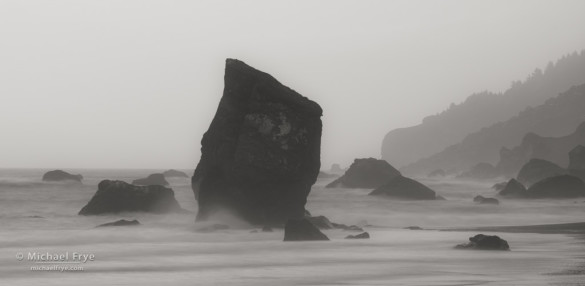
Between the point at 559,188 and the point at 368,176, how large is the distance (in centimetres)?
2871

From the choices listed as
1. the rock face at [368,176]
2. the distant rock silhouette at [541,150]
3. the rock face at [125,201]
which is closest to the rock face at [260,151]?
the rock face at [125,201]

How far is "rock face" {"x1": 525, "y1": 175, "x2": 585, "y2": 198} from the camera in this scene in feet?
218

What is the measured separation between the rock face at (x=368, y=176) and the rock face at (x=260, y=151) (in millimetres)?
52966

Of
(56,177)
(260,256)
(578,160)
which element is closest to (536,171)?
(578,160)

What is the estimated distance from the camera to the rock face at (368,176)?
9219 centimetres

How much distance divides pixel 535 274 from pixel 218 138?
22131 millimetres

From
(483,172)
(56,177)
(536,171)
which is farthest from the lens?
(483,172)

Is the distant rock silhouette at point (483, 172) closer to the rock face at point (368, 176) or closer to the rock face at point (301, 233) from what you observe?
the rock face at point (368, 176)

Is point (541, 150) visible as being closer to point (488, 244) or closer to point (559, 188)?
point (559, 188)

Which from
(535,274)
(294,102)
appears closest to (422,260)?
(535,274)

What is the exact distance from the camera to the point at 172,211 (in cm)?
4516

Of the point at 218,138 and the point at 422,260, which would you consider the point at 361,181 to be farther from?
the point at 422,260

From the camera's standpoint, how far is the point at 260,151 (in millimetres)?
37938

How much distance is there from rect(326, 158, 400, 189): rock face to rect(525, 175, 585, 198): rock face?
84.7 feet
